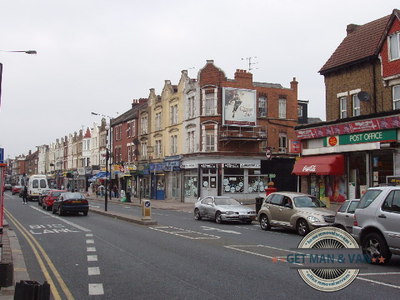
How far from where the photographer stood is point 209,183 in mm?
41688

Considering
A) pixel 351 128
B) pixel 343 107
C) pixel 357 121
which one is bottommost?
pixel 351 128

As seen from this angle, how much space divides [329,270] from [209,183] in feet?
112

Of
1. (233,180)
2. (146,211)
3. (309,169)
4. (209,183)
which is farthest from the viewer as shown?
(233,180)

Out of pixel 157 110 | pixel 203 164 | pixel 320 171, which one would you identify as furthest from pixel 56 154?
pixel 320 171

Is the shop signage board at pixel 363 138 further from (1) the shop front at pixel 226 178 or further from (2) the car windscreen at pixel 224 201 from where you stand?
(1) the shop front at pixel 226 178

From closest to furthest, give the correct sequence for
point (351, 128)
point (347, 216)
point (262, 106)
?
point (347, 216) → point (351, 128) → point (262, 106)

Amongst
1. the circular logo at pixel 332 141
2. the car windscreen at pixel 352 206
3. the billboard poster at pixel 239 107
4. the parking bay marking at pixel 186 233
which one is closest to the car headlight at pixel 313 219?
the car windscreen at pixel 352 206

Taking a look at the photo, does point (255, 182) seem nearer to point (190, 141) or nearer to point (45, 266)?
point (190, 141)

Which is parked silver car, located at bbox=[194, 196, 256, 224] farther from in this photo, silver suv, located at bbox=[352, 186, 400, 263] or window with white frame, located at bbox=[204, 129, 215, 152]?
window with white frame, located at bbox=[204, 129, 215, 152]

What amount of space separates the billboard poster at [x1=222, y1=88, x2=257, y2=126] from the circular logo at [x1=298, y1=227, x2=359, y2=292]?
112ft

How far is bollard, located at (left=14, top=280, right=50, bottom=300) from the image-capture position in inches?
236

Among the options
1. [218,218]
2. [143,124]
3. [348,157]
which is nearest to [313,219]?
[218,218]

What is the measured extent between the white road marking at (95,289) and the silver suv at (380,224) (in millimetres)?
6310

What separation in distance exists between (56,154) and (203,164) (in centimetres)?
7706
